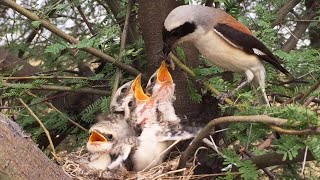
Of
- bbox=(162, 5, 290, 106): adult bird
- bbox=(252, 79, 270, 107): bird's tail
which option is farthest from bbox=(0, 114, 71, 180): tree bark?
bbox=(162, 5, 290, 106): adult bird

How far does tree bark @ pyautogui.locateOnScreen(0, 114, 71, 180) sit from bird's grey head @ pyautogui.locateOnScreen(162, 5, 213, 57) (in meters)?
1.21

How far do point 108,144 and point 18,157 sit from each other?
3.50 ft

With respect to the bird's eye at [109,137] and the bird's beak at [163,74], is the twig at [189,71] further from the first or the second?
the bird's eye at [109,137]

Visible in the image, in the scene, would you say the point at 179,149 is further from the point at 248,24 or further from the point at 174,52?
the point at 248,24

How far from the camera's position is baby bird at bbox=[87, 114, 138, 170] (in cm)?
291

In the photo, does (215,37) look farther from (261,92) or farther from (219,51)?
(261,92)

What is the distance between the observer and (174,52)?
320 centimetres

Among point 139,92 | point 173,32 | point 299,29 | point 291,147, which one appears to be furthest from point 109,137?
point 299,29

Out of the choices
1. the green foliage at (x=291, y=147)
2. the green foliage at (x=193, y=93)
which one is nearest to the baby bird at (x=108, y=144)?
the green foliage at (x=193, y=93)

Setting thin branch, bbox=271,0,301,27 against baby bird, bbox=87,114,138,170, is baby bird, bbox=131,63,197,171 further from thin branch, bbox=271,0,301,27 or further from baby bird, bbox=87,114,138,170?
thin branch, bbox=271,0,301,27

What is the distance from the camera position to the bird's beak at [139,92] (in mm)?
3223

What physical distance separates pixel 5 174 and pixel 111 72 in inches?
73.6

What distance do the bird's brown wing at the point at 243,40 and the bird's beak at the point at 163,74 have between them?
1.09ft

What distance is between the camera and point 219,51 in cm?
312
